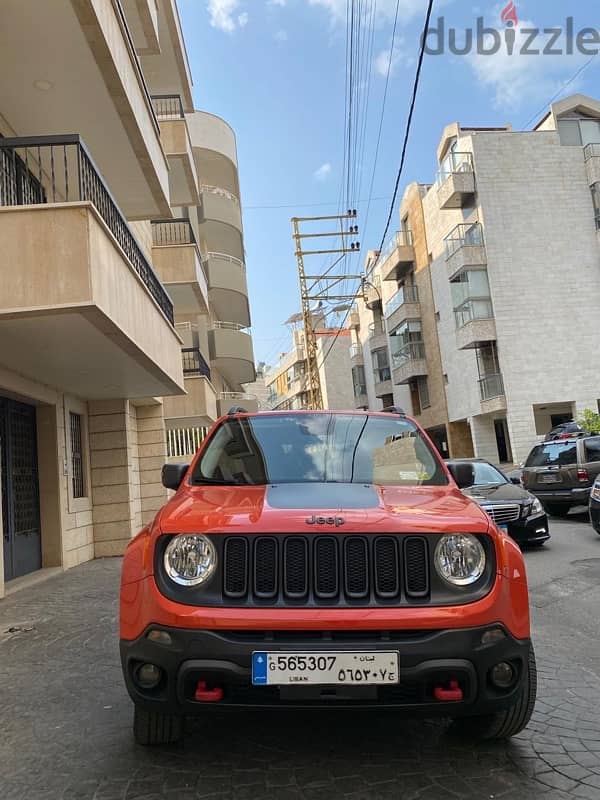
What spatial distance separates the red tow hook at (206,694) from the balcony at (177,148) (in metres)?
13.7

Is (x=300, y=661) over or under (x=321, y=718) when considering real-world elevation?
over

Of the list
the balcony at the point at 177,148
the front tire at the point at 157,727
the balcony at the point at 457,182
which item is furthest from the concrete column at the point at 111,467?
the balcony at the point at 457,182

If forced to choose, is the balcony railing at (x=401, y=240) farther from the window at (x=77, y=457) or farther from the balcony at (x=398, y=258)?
the window at (x=77, y=457)

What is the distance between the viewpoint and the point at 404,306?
4022cm

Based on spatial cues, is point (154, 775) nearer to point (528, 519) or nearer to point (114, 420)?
point (528, 519)

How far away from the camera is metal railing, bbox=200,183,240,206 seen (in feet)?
83.3

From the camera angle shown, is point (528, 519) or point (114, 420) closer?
point (528, 519)

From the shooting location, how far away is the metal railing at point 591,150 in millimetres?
31094

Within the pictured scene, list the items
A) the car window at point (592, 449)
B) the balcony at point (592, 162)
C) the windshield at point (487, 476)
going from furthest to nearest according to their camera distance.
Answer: the balcony at point (592, 162) → the car window at point (592, 449) → the windshield at point (487, 476)

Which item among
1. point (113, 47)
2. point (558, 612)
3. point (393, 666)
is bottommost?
point (558, 612)

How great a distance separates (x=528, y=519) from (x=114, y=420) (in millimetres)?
8238

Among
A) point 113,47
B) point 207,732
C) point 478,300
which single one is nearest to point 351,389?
point 478,300

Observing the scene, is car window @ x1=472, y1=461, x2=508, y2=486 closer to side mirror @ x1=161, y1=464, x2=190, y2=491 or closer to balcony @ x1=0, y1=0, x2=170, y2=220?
side mirror @ x1=161, y1=464, x2=190, y2=491

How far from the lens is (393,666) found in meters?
2.54
